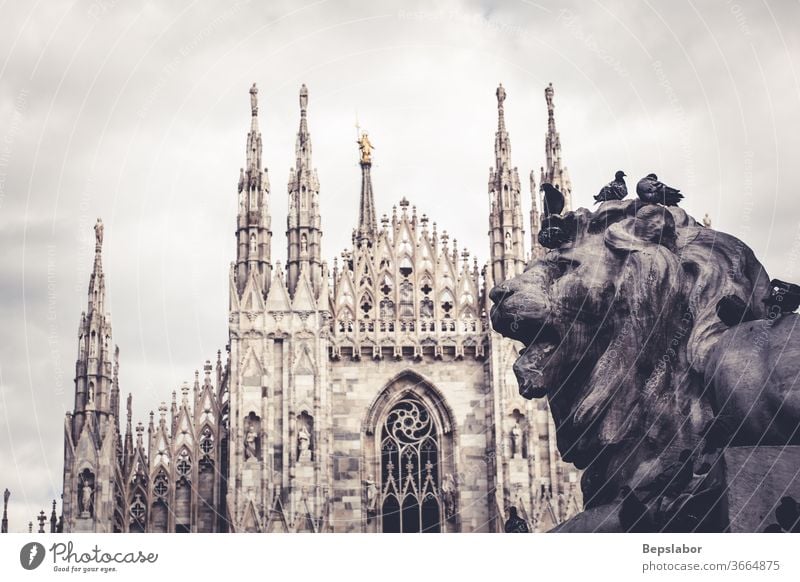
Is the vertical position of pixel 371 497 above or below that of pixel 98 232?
below

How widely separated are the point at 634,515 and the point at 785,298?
3.82 ft

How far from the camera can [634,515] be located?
19.9 feet

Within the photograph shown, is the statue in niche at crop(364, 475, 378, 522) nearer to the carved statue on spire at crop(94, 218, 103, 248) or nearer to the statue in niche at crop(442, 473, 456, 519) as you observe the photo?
the statue in niche at crop(442, 473, 456, 519)

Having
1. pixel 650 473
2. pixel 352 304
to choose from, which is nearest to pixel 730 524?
pixel 650 473

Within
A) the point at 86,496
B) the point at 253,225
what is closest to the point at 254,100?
the point at 253,225

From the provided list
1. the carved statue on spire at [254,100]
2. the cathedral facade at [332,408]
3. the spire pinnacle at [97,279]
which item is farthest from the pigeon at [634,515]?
the carved statue on spire at [254,100]

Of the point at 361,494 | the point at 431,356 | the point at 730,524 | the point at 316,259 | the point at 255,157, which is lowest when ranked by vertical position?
the point at 730,524

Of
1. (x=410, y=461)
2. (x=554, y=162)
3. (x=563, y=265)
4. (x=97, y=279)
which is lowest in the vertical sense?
(x=563, y=265)

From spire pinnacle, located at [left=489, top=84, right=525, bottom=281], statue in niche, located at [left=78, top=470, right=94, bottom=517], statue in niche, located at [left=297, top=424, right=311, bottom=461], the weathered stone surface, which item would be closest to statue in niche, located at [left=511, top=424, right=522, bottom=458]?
spire pinnacle, located at [left=489, top=84, right=525, bottom=281]

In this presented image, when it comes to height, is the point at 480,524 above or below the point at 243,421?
below

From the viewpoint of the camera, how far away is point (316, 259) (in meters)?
28.0

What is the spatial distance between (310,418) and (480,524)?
12.9 feet

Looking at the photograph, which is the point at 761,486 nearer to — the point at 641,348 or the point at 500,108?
the point at 641,348
